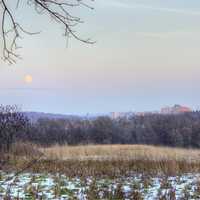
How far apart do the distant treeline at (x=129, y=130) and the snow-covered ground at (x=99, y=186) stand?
2808 centimetres

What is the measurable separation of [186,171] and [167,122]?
1341 inches

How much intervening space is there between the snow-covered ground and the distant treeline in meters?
28.1

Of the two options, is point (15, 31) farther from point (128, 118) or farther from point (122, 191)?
point (128, 118)

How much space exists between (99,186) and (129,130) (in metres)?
35.3

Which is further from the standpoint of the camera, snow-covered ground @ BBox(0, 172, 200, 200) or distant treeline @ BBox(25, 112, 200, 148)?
distant treeline @ BBox(25, 112, 200, 148)

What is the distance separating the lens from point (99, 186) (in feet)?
28.6

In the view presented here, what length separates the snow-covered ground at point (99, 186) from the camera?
778cm

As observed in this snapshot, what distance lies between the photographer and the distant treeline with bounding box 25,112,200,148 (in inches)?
1583

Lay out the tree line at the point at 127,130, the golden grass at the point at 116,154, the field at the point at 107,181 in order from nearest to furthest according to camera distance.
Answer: the field at the point at 107,181, the golden grass at the point at 116,154, the tree line at the point at 127,130

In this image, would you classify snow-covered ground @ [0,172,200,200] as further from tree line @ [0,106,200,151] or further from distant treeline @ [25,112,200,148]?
distant treeline @ [25,112,200,148]

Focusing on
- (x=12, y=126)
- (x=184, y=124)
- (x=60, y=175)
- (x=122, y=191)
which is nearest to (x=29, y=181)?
(x=60, y=175)

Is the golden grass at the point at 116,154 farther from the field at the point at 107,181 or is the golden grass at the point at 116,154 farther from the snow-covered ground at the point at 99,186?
the snow-covered ground at the point at 99,186

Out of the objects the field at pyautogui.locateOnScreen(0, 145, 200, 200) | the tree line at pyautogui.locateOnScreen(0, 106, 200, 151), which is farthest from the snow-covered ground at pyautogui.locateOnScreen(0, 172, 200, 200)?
the tree line at pyautogui.locateOnScreen(0, 106, 200, 151)

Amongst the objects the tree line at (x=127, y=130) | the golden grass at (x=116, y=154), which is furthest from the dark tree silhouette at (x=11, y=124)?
the tree line at (x=127, y=130)
